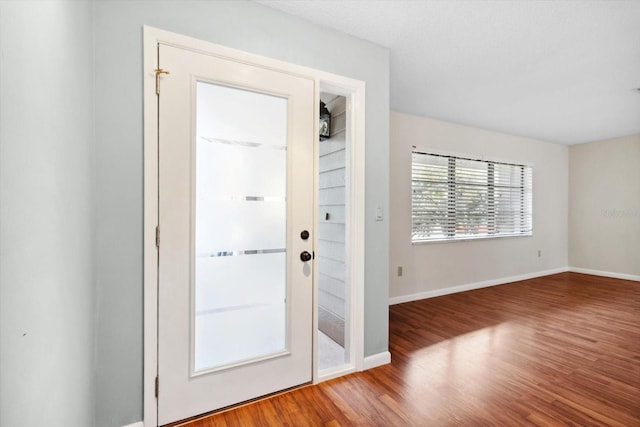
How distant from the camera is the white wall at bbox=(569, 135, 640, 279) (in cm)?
528

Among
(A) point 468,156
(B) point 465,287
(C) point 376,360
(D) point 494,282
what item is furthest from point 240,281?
(D) point 494,282

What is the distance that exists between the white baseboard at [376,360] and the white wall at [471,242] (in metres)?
Result: 1.63

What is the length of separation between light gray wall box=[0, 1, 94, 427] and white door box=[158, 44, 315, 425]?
0.37 metres

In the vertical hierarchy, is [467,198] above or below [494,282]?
above

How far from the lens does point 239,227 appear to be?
191cm

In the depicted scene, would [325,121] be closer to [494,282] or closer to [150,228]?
[150,228]

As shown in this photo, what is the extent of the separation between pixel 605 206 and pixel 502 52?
502 centimetres

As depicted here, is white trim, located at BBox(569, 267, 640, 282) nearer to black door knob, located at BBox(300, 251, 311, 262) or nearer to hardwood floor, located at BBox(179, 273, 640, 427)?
hardwood floor, located at BBox(179, 273, 640, 427)

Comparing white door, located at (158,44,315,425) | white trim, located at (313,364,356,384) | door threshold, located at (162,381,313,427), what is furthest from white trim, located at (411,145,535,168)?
door threshold, located at (162,381,313,427)

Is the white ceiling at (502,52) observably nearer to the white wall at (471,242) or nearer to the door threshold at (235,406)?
the white wall at (471,242)

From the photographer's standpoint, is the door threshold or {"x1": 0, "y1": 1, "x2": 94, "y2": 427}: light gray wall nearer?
{"x1": 0, "y1": 1, "x2": 94, "y2": 427}: light gray wall

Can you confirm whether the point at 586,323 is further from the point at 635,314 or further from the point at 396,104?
the point at 396,104

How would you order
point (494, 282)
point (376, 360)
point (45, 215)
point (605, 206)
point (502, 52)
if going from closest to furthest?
point (45, 215), point (376, 360), point (502, 52), point (494, 282), point (605, 206)

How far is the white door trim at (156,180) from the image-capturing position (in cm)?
162
